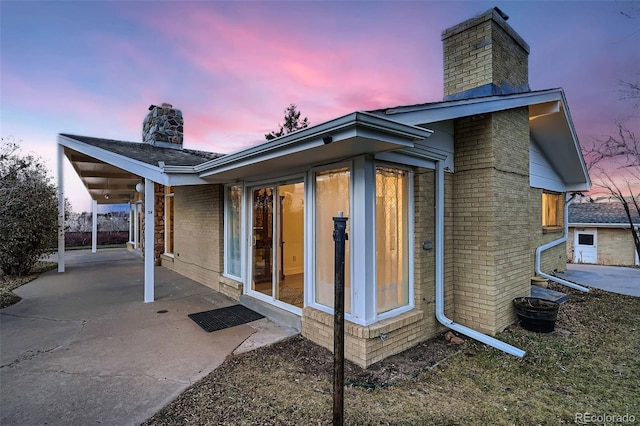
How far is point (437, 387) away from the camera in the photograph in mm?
3189

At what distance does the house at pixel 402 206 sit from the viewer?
12.0 feet

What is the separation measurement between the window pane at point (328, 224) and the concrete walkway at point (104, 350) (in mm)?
982

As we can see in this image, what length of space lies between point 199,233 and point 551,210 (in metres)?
10.1

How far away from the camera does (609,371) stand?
357 cm

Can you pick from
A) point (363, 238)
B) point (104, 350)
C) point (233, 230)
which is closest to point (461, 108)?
point (363, 238)

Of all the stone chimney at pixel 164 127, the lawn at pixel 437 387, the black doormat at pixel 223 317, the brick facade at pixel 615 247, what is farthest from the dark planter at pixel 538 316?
the brick facade at pixel 615 247

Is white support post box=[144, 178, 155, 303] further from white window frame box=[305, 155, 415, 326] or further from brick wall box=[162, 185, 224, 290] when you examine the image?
white window frame box=[305, 155, 415, 326]

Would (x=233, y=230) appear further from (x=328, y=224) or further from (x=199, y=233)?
(x=328, y=224)

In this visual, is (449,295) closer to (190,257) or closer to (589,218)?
(190,257)

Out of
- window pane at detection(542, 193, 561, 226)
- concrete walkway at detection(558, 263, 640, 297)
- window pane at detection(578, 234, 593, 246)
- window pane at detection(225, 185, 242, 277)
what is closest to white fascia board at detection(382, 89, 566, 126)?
window pane at detection(225, 185, 242, 277)

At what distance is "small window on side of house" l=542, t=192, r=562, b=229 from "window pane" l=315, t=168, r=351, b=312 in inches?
292

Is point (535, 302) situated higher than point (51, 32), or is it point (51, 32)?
point (51, 32)

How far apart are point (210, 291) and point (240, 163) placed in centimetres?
373

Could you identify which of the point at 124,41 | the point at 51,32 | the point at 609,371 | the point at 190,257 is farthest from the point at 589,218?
the point at 51,32
